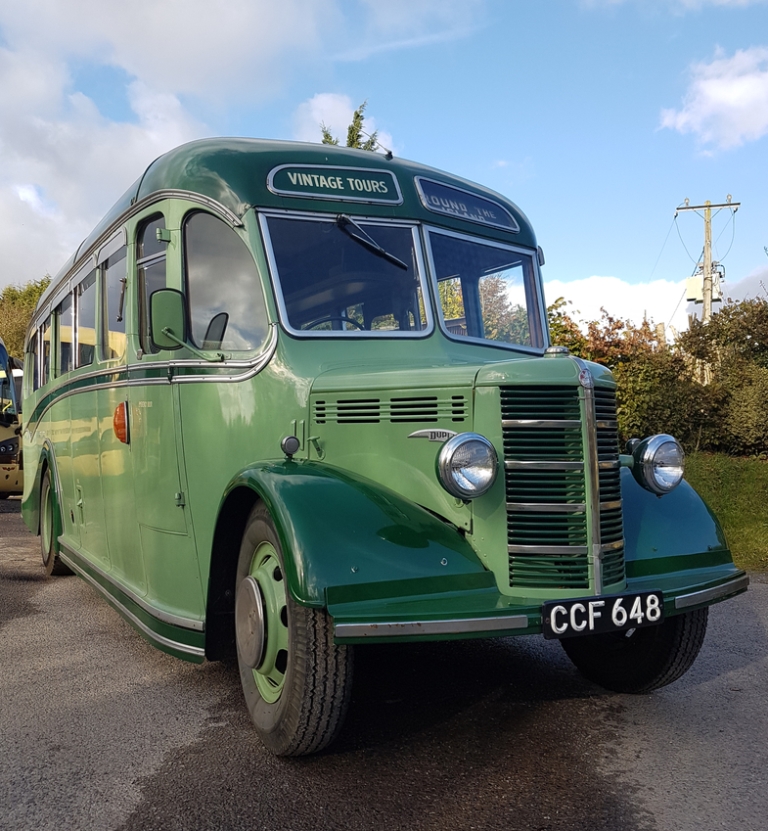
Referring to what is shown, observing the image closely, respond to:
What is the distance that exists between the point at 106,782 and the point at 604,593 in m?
2.12

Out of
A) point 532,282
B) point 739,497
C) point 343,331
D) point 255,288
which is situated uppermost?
point 532,282

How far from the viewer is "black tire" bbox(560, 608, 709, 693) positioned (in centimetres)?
416

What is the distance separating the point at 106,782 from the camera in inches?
135

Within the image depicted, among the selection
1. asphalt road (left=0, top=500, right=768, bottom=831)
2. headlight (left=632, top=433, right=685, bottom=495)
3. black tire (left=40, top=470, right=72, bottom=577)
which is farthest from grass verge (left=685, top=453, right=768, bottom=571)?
black tire (left=40, top=470, right=72, bottom=577)

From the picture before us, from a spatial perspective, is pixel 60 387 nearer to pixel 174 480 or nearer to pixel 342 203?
pixel 174 480

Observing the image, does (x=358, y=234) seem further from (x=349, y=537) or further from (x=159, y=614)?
(x=159, y=614)

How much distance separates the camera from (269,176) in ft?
14.6

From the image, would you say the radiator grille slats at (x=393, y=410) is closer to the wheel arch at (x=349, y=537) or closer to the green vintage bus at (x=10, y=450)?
the wheel arch at (x=349, y=537)

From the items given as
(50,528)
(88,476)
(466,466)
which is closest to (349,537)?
(466,466)

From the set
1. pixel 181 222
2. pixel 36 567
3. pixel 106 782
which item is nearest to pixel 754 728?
pixel 106 782

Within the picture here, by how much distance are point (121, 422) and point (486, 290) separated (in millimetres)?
2321

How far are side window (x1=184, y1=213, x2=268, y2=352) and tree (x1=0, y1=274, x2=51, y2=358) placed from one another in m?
33.0

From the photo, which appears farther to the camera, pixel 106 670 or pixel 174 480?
pixel 106 670

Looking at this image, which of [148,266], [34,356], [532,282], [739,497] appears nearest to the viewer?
[148,266]
